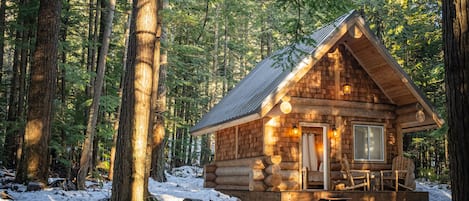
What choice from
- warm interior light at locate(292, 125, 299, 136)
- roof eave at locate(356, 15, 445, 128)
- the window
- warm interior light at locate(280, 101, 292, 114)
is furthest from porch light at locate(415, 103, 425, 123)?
warm interior light at locate(280, 101, 292, 114)

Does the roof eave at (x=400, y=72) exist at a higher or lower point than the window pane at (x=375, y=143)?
higher

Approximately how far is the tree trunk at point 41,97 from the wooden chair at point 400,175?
9.15m

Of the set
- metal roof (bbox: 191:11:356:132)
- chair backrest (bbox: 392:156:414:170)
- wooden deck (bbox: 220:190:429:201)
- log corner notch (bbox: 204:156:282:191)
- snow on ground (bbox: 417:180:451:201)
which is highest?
metal roof (bbox: 191:11:356:132)

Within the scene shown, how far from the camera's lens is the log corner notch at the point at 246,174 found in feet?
39.4

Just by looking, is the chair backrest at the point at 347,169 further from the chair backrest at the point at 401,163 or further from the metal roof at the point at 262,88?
the metal roof at the point at 262,88


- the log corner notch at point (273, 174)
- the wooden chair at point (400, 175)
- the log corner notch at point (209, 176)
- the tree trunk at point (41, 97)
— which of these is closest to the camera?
the tree trunk at point (41, 97)

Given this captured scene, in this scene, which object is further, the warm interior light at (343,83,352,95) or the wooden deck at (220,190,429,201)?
the warm interior light at (343,83,352,95)

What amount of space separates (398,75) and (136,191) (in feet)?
31.2

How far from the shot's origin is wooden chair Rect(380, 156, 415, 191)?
13.0 meters

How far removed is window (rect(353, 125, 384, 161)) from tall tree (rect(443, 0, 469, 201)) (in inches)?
415

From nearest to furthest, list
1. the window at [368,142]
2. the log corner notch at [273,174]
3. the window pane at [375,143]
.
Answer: the log corner notch at [273,174] < the window at [368,142] < the window pane at [375,143]

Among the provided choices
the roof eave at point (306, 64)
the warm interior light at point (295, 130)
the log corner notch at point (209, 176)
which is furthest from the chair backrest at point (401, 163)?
the log corner notch at point (209, 176)

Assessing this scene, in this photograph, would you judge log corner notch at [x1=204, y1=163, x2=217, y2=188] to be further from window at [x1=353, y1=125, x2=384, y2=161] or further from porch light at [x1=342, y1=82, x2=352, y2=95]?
porch light at [x1=342, y1=82, x2=352, y2=95]

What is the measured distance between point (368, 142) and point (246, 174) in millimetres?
4063
